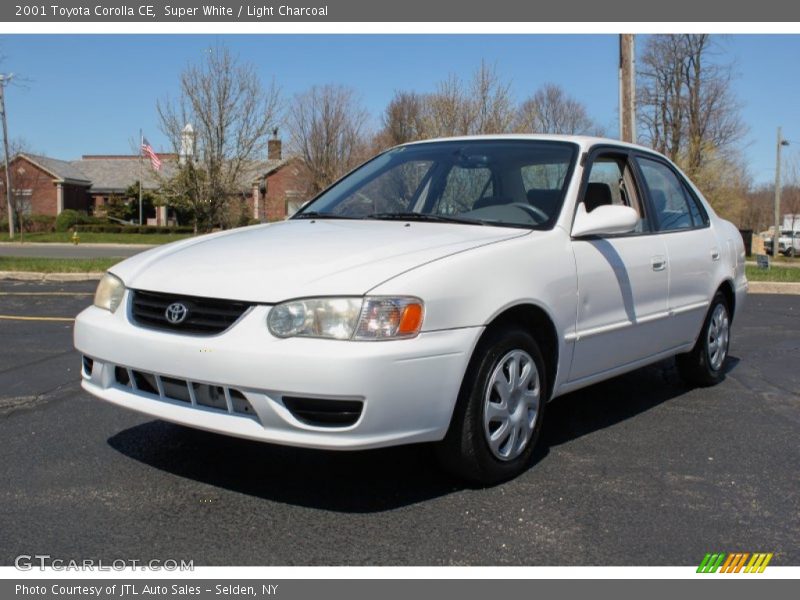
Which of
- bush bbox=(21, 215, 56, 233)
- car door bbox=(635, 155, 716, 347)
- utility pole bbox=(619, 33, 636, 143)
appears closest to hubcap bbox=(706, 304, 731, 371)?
car door bbox=(635, 155, 716, 347)

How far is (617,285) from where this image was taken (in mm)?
4336

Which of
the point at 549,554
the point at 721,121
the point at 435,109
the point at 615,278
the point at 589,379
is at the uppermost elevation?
the point at 721,121

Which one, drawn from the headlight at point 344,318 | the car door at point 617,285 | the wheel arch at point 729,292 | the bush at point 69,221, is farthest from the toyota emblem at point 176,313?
the bush at point 69,221

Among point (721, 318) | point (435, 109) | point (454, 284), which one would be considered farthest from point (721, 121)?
point (454, 284)

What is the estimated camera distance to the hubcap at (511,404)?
3529mm

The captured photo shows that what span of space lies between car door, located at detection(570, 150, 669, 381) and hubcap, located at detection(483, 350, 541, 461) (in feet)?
1.38

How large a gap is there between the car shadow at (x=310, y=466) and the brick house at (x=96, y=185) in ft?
92.1

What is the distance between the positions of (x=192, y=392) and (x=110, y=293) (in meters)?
0.82

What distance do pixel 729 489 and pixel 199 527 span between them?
7.78 feet

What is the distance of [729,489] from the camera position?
3.68 metres

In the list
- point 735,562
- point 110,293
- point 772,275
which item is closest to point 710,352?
Answer: point 735,562

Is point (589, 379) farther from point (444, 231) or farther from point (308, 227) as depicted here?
point (308, 227)
